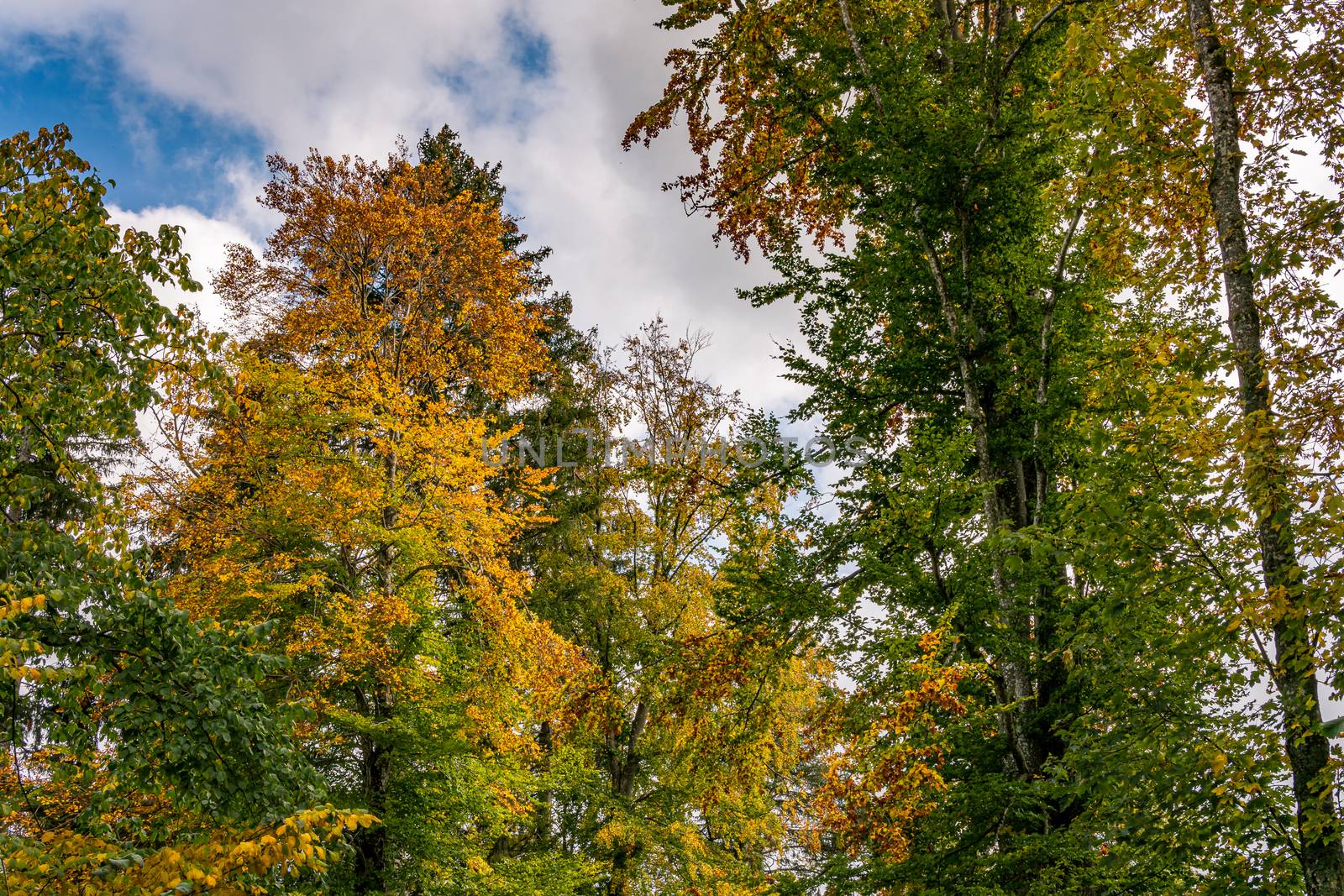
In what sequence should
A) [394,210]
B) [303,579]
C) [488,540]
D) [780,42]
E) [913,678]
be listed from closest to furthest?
[913,678], [780,42], [303,579], [488,540], [394,210]

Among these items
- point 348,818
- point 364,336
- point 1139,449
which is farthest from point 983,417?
point 364,336

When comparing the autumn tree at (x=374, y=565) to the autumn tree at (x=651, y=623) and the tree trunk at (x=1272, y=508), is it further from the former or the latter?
the tree trunk at (x=1272, y=508)

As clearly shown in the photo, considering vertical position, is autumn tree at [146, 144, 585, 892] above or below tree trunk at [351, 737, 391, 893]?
above

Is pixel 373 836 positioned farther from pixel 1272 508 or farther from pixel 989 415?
pixel 1272 508

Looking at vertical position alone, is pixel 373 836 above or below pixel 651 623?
below

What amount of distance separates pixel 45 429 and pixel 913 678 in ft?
17.7

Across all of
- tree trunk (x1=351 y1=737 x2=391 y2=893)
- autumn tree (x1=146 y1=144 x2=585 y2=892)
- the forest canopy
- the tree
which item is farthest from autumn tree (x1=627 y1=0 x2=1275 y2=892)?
tree trunk (x1=351 y1=737 x2=391 y2=893)

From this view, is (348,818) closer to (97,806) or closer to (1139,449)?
(97,806)

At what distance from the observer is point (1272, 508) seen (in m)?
3.99

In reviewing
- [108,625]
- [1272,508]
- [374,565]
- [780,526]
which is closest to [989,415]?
[780,526]

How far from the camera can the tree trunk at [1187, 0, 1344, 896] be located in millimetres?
3838

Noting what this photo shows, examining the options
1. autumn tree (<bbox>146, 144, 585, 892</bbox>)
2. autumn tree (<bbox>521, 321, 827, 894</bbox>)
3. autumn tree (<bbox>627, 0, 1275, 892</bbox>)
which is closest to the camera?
autumn tree (<bbox>627, 0, 1275, 892</bbox>)

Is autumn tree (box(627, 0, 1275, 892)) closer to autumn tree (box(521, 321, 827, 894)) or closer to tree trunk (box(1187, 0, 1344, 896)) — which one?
tree trunk (box(1187, 0, 1344, 896))

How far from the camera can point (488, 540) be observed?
434 inches
